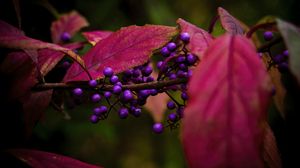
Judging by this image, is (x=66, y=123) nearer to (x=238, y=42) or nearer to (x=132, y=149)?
(x=132, y=149)

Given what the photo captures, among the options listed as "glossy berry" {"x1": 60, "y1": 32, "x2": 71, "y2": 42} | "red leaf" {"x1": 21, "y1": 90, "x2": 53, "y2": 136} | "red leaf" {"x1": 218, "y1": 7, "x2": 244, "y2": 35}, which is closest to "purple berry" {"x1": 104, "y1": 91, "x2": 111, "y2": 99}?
"red leaf" {"x1": 21, "y1": 90, "x2": 53, "y2": 136}

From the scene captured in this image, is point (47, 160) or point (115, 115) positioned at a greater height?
point (47, 160)

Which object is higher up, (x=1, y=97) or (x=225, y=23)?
(x=225, y=23)

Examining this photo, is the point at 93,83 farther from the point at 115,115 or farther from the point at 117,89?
the point at 115,115

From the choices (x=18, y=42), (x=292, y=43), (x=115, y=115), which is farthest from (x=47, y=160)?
(x=115, y=115)

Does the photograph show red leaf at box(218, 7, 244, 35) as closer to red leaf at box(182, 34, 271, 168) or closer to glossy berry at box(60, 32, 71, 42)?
red leaf at box(182, 34, 271, 168)

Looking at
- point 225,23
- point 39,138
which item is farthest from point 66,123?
point 225,23
